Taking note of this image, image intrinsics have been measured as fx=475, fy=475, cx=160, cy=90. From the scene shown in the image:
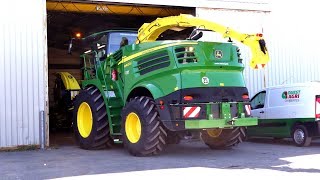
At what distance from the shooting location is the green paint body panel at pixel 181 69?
32.8ft

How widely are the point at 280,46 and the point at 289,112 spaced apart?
4.17 m

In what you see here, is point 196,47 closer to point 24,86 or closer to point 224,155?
point 224,155

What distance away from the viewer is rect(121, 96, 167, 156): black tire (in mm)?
10078

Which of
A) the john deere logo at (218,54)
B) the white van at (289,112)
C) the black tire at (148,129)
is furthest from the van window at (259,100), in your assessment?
the black tire at (148,129)

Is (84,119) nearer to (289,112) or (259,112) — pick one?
(259,112)

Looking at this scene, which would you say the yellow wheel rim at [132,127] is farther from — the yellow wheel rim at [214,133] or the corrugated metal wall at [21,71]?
the corrugated metal wall at [21,71]

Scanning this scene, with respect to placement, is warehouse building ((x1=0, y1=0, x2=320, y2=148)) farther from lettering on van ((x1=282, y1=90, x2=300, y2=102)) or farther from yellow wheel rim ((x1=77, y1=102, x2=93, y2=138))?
lettering on van ((x1=282, y1=90, x2=300, y2=102))

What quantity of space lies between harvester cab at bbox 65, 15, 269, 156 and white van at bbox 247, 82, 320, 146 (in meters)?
2.26

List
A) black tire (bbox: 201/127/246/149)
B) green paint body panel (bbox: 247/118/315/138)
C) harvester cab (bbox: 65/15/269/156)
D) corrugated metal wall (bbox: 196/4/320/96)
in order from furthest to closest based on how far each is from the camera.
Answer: corrugated metal wall (bbox: 196/4/320/96) → green paint body panel (bbox: 247/118/315/138) → black tire (bbox: 201/127/246/149) → harvester cab (bbox: 65/15/269/156)

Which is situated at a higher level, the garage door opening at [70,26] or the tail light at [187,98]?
the garage door opening at [70,26]

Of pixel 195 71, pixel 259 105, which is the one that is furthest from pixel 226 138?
pixel 259 105

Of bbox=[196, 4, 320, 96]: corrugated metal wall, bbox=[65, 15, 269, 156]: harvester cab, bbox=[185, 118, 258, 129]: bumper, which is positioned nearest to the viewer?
bbox=[185, 118, 258, 129]: bumper

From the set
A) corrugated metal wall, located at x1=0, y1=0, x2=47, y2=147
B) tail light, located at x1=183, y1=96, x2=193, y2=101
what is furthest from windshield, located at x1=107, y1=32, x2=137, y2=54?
tail light, located at x1=183, y1=96, x2=193, y2=101

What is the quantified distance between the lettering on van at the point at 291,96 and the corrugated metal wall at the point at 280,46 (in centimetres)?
268
